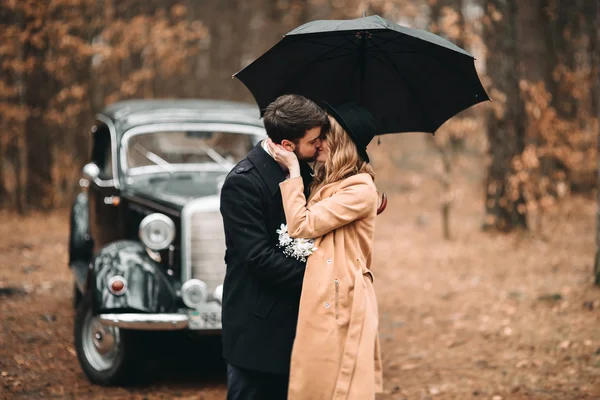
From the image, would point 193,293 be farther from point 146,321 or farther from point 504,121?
point 504,121

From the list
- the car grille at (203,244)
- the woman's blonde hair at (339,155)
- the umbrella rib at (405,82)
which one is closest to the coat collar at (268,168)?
the woman's blonde hair at (339,155)

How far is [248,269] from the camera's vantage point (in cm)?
299

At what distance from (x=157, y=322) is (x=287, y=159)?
248 centimetres

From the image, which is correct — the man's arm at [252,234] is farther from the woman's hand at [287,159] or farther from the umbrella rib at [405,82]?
the umbrella rib at [405,82]

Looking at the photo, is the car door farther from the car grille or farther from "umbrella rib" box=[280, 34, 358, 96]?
"umbrella rib" box=[280, 34, 358, 96]

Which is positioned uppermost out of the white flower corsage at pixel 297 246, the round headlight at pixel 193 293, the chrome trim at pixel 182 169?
the chrome trim at pixel 182 169

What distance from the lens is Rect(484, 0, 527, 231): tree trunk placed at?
11.4 m

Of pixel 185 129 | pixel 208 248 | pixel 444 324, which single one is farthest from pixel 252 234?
pixel 444 324

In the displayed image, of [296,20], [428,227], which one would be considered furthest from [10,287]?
[296,20]

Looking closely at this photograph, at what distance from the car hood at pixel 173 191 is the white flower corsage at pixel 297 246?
106 inches

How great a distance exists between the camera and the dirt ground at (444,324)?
5.44 meters

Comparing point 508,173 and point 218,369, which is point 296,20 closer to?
point 508,173

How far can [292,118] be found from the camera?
2.95m

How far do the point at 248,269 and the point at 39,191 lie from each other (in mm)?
13224
